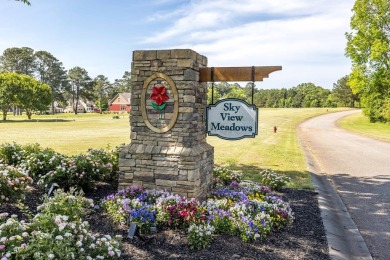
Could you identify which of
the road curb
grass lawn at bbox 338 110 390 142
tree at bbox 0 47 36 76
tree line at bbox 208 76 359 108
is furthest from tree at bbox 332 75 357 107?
the road curb

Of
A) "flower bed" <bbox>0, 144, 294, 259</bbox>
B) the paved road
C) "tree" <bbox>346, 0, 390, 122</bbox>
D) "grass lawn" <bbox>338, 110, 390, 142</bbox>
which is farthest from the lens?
"tree" <bbox>346, 0, 390, 122</bbox>

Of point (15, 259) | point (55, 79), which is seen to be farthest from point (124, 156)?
point (55, 79)

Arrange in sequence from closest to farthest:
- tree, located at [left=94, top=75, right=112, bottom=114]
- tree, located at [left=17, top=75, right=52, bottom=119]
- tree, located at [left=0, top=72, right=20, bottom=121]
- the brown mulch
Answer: the brown mulch < tree, located at [left=0, top=72, right=20, bottom=121] < tree, located at [left=17, top=75, right=52, bottom=119] < tree, located at [left=94, top=75, right=112, bottom=114]

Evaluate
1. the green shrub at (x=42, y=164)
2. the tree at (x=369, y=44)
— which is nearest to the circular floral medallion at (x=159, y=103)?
the green shrub at (x=42, y=164)

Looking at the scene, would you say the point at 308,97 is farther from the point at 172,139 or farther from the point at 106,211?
the point at 106,211

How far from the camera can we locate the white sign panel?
6.11 m

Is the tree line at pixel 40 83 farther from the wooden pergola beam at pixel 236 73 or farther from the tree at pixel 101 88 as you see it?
the wooden pergola beam at pixel 236 73

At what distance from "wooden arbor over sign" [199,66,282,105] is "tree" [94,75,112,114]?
8621 centimetres

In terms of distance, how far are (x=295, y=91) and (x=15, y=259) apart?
3924 inches

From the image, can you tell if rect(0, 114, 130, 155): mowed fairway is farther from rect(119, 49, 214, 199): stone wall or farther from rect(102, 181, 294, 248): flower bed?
rect(102, 181, 294, 248): flower bed

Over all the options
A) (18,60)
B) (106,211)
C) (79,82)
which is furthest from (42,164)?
(79,82)

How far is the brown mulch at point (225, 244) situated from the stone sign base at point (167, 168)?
99cm

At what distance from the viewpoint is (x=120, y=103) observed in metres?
93.2

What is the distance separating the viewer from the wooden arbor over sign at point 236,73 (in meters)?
6.09
